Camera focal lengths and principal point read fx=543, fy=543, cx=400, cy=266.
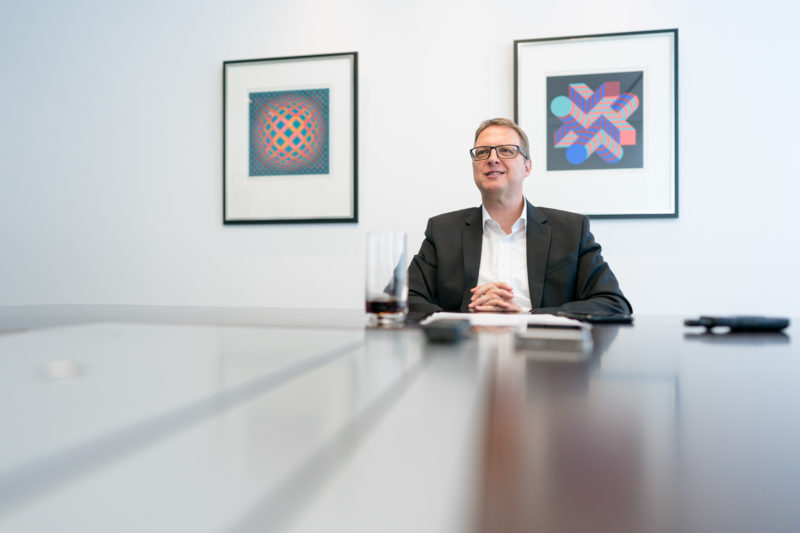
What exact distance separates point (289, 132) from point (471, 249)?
121cm

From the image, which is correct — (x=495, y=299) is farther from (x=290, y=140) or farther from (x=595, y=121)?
(x=290, y=140)

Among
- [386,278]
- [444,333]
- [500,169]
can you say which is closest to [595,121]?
[500,169]

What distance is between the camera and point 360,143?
2676 millimetres

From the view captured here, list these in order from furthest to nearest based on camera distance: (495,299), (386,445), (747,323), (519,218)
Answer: (519,218)
(495,299)
(747,323)
(386,445)

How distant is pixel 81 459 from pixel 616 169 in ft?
8.34

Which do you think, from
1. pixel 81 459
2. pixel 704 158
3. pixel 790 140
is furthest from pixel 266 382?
pixel 790 140

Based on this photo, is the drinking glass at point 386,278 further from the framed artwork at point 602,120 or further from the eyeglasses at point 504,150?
the framed artwork at point 602,120

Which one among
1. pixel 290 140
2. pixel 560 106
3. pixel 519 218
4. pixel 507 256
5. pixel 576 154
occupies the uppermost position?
pixel 560 106

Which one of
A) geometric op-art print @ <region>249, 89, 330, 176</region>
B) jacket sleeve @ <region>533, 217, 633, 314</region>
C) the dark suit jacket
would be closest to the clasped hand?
jacket sleeve @ <region>533, 217, 633, 314</region>

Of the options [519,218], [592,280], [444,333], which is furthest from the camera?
[519,218]

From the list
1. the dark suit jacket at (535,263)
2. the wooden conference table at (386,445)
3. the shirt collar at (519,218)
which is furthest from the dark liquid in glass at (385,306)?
the shirt collar at (519,218)

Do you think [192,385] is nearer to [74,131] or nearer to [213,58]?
[213,58]

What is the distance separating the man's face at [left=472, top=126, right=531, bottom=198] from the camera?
2189 millimetres

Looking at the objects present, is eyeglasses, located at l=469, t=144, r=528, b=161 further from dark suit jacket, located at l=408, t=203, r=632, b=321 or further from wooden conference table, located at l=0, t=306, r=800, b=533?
wooden conference table, located at l=0, t=306, r=800, b=533
